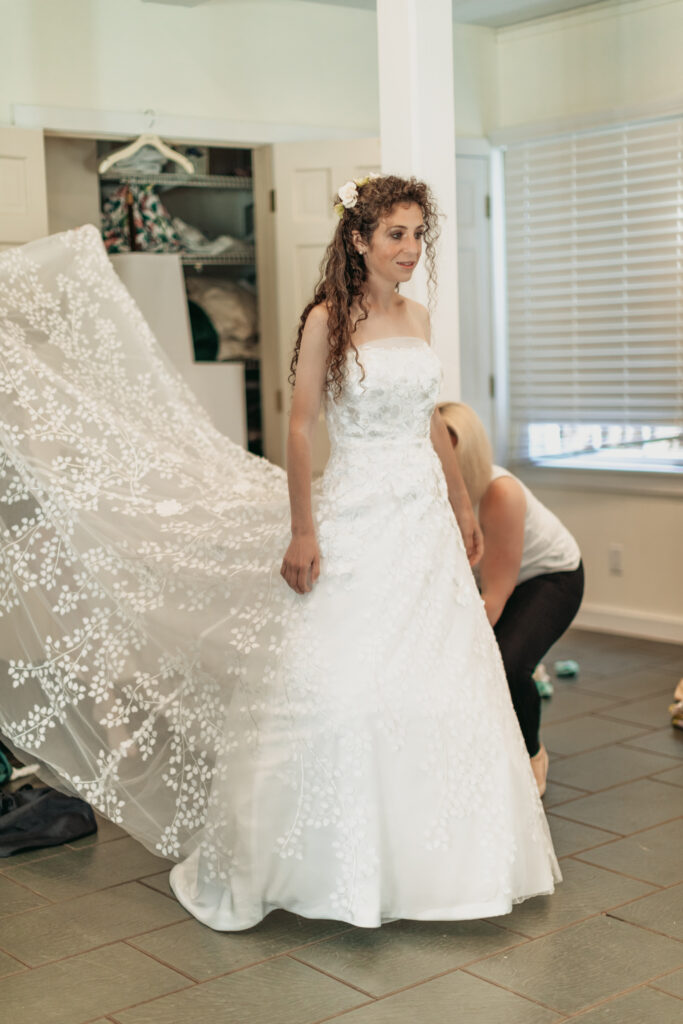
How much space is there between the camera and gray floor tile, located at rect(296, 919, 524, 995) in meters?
2.63

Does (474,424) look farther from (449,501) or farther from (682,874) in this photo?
(682,874)

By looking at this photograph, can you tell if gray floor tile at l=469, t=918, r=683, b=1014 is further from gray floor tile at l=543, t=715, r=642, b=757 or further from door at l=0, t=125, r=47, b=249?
door at l=0, t=125, r=47, b=249

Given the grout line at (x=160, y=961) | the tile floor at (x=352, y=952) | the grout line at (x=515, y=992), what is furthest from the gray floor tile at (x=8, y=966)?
the grout line at (x=515, y=992)

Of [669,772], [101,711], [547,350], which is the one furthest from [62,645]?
[547,350]

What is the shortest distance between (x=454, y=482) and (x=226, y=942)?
1.27 metres

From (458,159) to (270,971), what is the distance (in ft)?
15.3

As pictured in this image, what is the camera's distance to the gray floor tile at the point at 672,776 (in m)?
3.87

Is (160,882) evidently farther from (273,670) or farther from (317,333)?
(317,333)

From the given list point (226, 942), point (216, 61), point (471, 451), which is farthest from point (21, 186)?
point (226, 942)

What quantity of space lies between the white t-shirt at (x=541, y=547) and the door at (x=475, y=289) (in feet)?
8.97

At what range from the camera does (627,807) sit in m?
3.65

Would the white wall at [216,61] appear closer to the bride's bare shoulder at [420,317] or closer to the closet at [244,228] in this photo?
the closet at [244,228]

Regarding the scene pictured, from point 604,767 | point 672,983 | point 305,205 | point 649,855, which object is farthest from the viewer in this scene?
point 305,205

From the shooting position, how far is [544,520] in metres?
3.80
